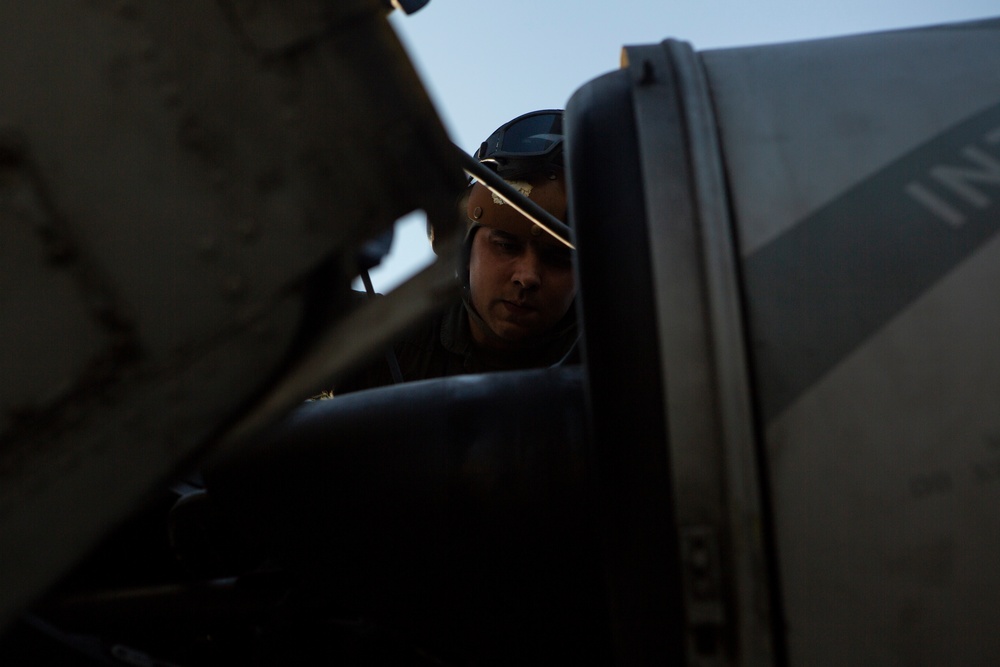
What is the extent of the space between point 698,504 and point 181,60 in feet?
2.91

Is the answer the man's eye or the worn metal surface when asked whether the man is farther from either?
the worn metal surface

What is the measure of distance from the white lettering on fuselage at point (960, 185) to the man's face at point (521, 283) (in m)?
1.85

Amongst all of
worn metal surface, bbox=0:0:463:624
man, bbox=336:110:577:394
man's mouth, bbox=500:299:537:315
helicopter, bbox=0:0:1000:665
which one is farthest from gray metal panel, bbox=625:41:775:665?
man's mouth, bbox=500:299:537:315

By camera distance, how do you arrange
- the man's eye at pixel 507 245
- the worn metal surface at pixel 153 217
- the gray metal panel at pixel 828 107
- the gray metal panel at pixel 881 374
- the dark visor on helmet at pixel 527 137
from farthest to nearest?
1. the man's eye at pixel 507 245
2. the dark visor on helmet at pixel 527 137
3. the gray metal panel at pixel 828 107
4. the gray metal panel at pixel 881 374
5. the worn metal surface at pixel 153 217

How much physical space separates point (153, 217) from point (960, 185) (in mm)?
1129

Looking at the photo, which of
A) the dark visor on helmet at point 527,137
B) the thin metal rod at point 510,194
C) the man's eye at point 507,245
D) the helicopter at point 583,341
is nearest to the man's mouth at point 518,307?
the man's eye at point 507,245

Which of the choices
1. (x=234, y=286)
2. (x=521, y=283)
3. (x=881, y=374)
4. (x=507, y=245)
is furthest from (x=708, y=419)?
(x=507, y=245)

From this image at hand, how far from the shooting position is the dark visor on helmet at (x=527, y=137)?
293 cm

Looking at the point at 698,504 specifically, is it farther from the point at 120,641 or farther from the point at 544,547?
the point at 120,641

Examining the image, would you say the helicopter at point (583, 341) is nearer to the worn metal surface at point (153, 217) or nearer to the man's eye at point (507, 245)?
the worn metal surface at point (153, 217)

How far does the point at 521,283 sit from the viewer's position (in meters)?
2.97

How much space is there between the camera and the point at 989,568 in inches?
39.8

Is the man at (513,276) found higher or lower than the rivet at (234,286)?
lower

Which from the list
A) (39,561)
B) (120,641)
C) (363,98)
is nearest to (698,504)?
(363,98)
